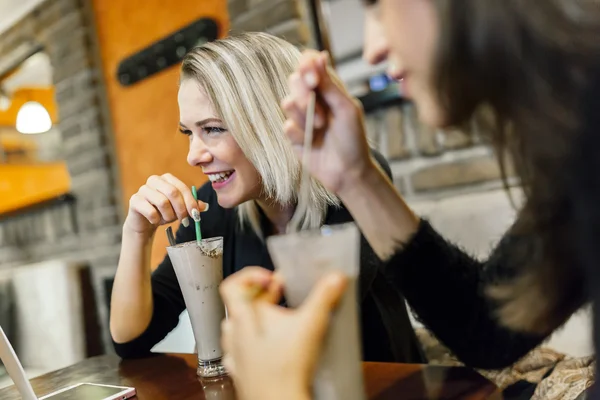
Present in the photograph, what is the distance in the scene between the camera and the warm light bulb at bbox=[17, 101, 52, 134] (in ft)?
11.2

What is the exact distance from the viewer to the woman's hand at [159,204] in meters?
0.95

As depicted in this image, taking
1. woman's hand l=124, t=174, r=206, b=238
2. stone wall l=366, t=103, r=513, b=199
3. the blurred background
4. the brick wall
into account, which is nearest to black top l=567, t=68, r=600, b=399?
woman's hand l=124, t=174, r=206, b=238

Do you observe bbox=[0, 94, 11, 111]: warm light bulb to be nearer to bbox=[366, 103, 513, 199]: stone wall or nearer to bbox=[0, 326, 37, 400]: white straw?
bbox=[366, 103, 513, 199]: stone wall

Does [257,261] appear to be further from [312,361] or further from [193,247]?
[312,361]

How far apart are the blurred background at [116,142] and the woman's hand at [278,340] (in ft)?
3.32

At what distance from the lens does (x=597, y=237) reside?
45 centimetres

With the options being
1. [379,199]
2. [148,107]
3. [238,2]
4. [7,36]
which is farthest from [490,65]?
[7,36]

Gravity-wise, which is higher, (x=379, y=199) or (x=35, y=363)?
(x=379, y=199)

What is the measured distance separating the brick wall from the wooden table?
5.81ft

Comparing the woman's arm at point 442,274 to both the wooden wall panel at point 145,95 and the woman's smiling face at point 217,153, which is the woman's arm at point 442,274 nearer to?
the woman's smiling face at point 217,153

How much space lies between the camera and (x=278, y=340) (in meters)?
0.42

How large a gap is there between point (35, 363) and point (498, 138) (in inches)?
103

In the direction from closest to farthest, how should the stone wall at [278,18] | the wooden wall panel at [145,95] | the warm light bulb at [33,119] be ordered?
the stone wall at [278,18] → the wooden wall panel at [145,95] → the warm light bulb at [33,119]

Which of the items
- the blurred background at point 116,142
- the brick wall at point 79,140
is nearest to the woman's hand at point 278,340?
the blurred background at point 116,142
